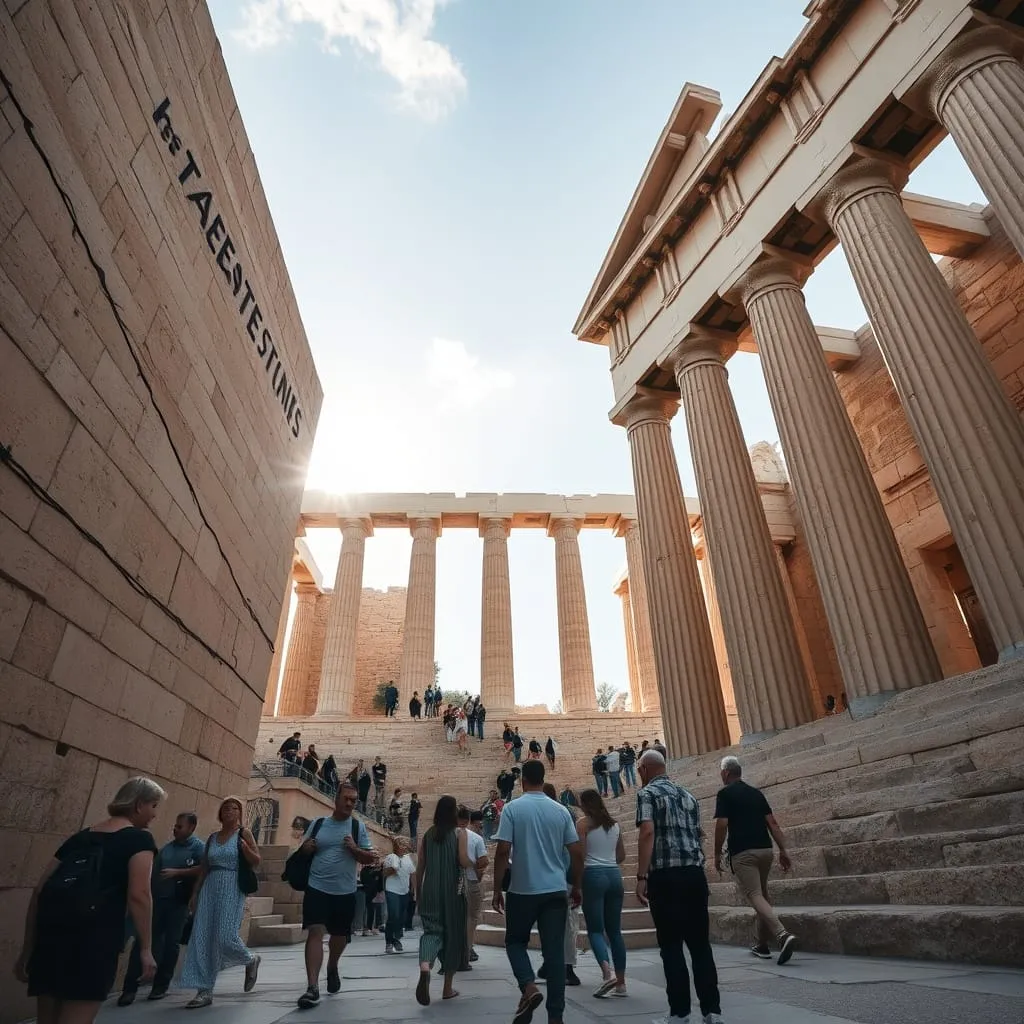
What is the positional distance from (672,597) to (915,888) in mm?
8477

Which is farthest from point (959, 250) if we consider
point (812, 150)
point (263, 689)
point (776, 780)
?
point (263, 689)

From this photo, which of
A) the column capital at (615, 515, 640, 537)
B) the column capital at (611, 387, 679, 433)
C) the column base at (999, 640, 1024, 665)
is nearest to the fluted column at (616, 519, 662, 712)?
the column capital at (615, 515, 640, 537)

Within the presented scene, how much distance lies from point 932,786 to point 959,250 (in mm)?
12506

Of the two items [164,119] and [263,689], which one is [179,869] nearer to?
[263,689]

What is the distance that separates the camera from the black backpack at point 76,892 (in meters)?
2.52

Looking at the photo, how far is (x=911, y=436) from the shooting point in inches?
570

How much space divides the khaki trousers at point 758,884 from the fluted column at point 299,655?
28529 millimetres

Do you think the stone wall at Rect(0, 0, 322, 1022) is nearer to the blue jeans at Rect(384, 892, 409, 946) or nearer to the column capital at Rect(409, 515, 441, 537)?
the blue jeans at Rect(384, 892, 409, 946)

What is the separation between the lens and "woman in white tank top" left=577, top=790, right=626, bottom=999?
189 inches

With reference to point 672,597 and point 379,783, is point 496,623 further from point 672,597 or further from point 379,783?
point 672,597

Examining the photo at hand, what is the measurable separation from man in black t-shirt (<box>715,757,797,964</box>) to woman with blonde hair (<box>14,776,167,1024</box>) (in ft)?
12.8

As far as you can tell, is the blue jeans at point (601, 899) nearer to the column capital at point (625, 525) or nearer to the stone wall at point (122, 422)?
the stone wall at point (122, 422)

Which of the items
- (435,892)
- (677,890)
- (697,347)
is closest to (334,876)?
(435,892)

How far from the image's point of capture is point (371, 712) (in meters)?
39.7
